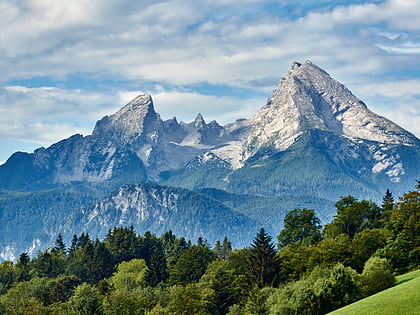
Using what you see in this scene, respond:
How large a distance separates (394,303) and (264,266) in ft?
218

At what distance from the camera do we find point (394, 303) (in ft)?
235

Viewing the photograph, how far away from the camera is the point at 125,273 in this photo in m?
184

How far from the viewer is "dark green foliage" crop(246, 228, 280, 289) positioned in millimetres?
135712

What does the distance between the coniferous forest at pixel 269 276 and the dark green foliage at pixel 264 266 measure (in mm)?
226

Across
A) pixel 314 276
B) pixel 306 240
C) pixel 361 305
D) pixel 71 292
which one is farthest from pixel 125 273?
pixel 361 305

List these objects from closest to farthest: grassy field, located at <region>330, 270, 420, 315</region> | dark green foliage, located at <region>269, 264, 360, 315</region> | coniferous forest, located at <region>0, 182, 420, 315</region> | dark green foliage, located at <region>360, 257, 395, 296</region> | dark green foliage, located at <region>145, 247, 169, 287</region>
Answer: grassy field, located at <region>330, 270, 420, 315</region> < dark green foliage, located at <region>269, 264, 360, 315</region> < dark green foliage, located at <region>360, 257, 395, 296</region> < coniferous forest, located at <region>0, 182, 420, 315</region> < dark green foliage, located at <region>145, 247, 169, 287</region>

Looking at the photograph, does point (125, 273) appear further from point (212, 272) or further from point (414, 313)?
point (414, 313)

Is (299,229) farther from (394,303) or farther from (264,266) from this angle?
(394,303)

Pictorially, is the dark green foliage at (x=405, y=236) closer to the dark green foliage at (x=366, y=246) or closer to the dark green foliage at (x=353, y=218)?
the dark green foliage at (x=366, y=246)

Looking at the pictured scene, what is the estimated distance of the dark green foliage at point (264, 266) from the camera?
445ft

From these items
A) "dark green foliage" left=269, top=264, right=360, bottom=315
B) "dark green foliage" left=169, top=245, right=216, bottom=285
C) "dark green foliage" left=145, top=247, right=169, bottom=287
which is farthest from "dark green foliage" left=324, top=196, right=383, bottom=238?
"dark green foliage" left=269, top=264, right=360, bottom=315

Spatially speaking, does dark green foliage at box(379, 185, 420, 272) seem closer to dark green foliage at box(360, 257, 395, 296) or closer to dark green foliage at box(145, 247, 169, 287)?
dark green foliage at box(360, 257, 395, 296)

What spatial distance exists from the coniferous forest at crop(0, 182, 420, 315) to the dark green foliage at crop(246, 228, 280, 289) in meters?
0.23

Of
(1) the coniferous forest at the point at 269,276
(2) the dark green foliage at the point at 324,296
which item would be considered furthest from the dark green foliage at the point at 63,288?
(2) the dark green foliage at the point at 324,296
